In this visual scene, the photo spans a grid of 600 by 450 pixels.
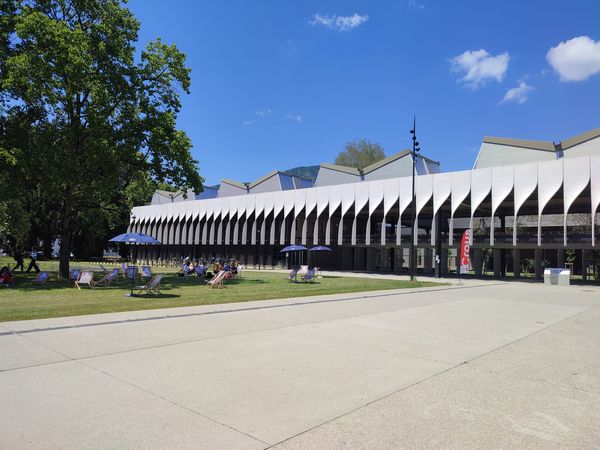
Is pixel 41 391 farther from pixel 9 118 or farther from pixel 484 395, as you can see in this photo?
pixel 9 118

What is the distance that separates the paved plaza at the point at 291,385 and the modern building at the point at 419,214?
29889 mm

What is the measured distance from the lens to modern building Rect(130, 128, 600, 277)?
38.1 m

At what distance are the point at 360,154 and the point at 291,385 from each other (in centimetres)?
9290

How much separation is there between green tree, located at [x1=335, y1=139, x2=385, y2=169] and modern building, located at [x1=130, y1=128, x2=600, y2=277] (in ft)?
84.3

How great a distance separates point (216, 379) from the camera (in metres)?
5.54

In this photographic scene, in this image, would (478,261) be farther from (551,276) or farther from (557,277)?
(557,277)

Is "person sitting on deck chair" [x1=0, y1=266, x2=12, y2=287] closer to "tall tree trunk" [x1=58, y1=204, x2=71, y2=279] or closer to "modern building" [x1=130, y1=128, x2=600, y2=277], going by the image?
"tall tree trunk" [x1=58, y1=204, x2=71, y2=279]

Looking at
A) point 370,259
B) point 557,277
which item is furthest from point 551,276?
point 370,259

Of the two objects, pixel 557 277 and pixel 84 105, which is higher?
pixel 84 105

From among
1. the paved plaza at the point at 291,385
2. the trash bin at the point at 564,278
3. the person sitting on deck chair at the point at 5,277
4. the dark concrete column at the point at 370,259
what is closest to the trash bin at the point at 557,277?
the trash bin at the point at 564,278

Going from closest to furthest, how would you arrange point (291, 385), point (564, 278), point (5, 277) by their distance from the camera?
1. point (291, 385)
2. point (5, 277)
3. point (564, 278)

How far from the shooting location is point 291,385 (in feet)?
17.7

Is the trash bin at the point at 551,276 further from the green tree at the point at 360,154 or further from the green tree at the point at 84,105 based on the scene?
the green tree at the point at 360,154

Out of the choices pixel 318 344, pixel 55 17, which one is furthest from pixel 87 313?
pixel 55 17
